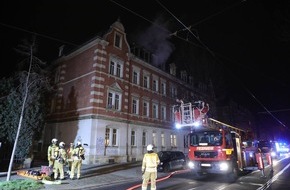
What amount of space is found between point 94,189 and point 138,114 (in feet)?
52.6

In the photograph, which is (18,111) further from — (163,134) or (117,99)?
(163,134)

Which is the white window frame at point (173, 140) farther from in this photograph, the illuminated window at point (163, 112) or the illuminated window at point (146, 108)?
the illuminated window at point (146, 108)

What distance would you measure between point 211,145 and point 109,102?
1269 cm

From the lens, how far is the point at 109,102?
2344 cm

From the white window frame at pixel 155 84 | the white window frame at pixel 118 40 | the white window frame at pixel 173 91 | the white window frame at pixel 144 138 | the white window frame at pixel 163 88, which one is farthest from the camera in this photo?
the white window frame at pixel 173 91

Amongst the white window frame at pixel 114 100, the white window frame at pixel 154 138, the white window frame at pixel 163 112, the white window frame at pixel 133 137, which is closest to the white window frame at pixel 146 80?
the white window frame at pixel 163 112

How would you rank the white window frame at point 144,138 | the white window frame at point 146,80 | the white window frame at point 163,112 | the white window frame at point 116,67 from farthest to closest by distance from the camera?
the white window frame at point 163,112 < the white window frame at point 146,80 < the white window frame at point 144,138 < the white window frame at point 116,67

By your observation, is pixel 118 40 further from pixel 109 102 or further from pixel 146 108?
pixel 146 108

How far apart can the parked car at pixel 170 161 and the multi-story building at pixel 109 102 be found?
6.39m

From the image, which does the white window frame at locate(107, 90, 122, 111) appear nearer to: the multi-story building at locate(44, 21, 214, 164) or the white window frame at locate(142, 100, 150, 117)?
the multi-story building at locate(44, 21, 214, 164)

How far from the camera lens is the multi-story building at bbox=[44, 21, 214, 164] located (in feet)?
72.4

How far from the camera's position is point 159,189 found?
401 inches

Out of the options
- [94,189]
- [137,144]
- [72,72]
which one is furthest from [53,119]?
[94,189]

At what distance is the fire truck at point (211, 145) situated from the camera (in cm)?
1271
